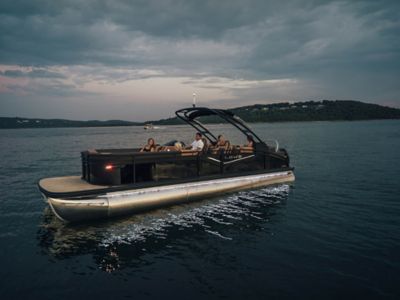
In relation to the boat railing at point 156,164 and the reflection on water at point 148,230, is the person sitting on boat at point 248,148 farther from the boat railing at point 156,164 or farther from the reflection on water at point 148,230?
the reflection on water at point 148,230

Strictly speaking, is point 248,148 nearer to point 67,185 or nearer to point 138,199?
point 138,199

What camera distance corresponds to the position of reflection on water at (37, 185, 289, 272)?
875cm

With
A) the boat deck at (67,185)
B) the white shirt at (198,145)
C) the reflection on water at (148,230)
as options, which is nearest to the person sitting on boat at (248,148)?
the white shirt at (198,145)

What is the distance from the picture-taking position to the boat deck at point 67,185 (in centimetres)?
1069

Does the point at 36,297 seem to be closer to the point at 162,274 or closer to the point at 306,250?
the point at 162,274

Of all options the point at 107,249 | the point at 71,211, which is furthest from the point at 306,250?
the point at 71,211

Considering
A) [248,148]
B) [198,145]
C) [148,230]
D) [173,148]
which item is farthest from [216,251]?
[248,148]

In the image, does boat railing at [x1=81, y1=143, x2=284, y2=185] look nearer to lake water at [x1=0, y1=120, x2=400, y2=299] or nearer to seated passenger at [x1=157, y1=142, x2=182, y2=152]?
seated passenger at [x1=157, y1=142, x2=182, y2=152]

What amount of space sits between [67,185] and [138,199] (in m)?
2.68

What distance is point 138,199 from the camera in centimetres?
1177

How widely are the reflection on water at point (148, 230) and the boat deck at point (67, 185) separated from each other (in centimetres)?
124

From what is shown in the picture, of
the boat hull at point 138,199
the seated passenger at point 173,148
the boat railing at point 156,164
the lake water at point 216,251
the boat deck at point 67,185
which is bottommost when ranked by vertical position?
the lake water at point 216,251

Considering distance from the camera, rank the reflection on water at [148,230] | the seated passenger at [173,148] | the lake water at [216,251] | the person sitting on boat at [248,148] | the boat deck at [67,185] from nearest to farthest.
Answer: the lake water at [216,251]
the reflection on water at [148,230]
the boat deck at [67,185]
the seated passenger at [173,148]
the person sitting on boat at [248,148]

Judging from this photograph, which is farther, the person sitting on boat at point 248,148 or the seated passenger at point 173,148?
the person sitting on boat at point 248,148
